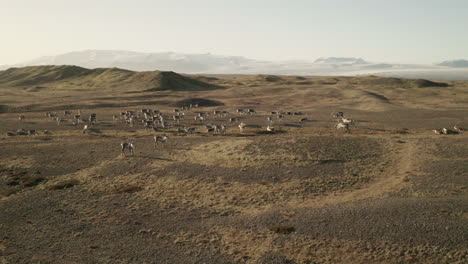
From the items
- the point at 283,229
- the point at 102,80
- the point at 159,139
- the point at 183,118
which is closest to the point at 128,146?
the point at 159,139

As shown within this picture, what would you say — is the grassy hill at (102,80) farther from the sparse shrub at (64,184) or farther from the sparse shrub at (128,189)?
the sparse shrub at (128,189)

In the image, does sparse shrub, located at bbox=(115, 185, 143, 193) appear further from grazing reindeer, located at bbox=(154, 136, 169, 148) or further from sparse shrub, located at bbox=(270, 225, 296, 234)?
grazing reindeer, located at bbox=(154, 136, 169, 148)

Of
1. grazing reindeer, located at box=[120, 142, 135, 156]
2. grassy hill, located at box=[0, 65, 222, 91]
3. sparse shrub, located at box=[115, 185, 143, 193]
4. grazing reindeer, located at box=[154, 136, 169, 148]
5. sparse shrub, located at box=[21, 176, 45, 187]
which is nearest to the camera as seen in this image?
sparse shrub, located at box=[115, 185, 143, 193]

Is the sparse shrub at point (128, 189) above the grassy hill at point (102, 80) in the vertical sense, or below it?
below

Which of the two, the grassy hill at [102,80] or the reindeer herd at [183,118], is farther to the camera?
the grassy hill at [102,80]

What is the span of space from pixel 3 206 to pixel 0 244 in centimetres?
696

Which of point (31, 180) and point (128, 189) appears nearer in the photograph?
point (128, 189)

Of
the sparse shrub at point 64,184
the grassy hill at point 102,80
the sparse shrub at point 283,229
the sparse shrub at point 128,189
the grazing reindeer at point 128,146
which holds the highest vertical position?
the grassy hill at point 102,80

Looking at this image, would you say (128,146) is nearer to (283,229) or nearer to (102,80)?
(283,229)

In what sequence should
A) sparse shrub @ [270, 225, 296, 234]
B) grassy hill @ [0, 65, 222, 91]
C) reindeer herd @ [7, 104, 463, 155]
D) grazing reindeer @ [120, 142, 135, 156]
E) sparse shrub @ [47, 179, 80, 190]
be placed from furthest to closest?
grassy hill @ [0, 65, 222, 91]
reindeer herd @ [7, 104, 463, 155]
grazing reindeer @ [120, 142, 135, 156]
sparse shrub @ [47, 179, 80, 190]
sparse shrub @ [270, 225, 296, 234]

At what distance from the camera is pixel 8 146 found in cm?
4525

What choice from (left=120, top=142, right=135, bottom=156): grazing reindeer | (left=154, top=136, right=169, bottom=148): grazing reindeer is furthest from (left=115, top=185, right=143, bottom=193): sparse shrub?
(left=154, top=136, right=169, bottom=148): grazing reindeer

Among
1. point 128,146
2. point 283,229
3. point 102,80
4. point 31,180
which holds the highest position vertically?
point 102,80

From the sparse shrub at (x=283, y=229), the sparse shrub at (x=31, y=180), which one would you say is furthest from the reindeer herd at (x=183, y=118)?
the sparse shrub at (x=283, y=229)
